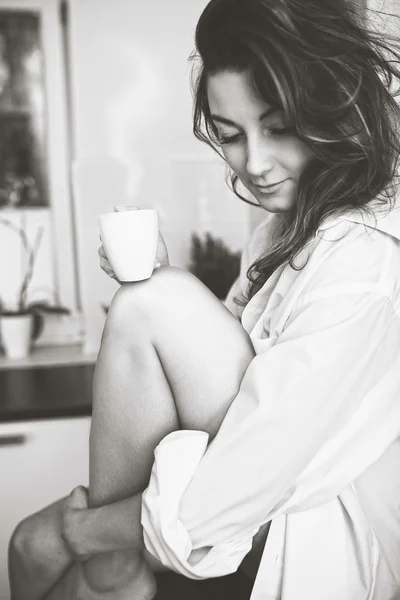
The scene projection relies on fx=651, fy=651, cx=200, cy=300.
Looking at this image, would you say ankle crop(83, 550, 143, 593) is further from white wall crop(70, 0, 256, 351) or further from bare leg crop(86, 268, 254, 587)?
white wall crop(70, 0, 256, 351)

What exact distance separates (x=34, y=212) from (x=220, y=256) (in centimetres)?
61

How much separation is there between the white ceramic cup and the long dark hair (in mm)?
214

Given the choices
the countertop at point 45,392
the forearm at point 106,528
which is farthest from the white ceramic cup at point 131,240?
the countertop at point 45,392

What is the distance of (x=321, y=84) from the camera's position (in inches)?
33.7

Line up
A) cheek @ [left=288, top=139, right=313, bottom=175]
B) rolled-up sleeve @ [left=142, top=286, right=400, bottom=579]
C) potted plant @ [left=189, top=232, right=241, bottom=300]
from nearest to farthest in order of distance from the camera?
rolled-up sleeve @ [left=142, top=286, right=400, bottom=579]
cheek @ [left=288, top=139, right=313, bottom=175]
potted plant @ [left=189, top=232, right=241, bottom=300]

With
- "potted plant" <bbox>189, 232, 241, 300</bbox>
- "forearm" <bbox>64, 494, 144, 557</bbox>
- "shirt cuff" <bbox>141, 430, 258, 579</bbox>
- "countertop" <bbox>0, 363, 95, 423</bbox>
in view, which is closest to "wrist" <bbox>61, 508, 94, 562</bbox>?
"forearm" <bbox>64, 494, 144, 557</bbox>

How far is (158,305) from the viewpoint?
0.90m

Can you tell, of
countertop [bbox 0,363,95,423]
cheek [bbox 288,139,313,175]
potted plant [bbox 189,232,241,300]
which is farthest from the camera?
potted plant [bbox 189,232,241,300]

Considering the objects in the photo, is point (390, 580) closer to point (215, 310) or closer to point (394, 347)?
point (394, 347)

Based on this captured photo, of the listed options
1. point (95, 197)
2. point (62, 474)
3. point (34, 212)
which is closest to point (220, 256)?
point (95, 197)

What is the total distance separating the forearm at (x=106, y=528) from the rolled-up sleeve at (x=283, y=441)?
6 cm

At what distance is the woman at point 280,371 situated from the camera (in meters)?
0.82

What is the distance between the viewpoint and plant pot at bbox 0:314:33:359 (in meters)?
1.86

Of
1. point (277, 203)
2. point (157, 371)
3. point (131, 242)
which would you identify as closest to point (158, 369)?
point (157, 371)
